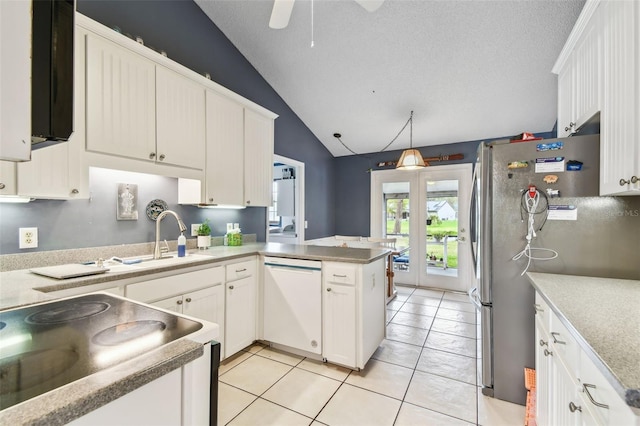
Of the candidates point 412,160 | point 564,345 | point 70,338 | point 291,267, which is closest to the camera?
point 70,338

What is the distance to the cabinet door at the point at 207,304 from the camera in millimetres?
2039

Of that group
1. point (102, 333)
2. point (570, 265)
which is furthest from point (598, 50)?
point (102, 333)

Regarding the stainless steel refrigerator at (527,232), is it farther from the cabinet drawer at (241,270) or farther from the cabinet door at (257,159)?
the cabinet door at (257,159)

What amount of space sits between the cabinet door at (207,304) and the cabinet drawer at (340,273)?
866 millimetres

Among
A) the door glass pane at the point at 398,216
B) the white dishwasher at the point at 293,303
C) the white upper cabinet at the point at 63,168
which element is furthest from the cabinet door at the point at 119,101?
the door glass pane at the point at 398,216

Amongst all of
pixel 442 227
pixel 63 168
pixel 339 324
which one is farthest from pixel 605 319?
pixel 442 227

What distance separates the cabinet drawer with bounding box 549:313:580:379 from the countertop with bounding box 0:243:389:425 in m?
1.13

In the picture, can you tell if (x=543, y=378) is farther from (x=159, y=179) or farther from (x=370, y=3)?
(x=159, y=179)

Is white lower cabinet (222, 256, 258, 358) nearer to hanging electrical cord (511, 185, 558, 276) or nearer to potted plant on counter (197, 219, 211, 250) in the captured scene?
potted plant on counter (197, 219, 211, 250)

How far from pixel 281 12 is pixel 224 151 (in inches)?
51.0

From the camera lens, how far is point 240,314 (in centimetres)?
244

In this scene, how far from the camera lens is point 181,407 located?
2.37 feet

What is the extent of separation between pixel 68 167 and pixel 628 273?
131 inches

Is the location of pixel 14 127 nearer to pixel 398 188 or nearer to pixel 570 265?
pixel 570 265
